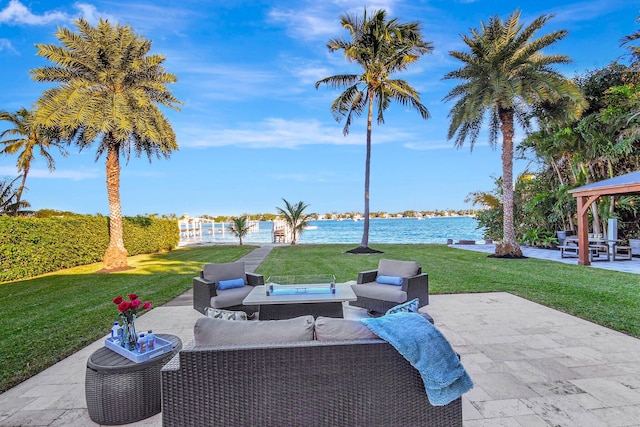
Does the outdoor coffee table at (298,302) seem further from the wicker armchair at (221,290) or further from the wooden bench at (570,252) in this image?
the wooden bench at (570,252)

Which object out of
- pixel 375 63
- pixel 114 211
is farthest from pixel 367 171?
pixel 114 211

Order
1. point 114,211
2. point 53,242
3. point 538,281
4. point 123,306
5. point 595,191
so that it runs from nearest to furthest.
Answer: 1. point 123,306
2. point 538,281
3. point 595,191
4. point 53,242
5. point 114,211

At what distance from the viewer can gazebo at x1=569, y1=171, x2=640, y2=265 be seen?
8.02m

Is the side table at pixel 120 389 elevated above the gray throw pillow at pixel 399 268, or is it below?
below

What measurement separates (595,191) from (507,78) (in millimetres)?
4482

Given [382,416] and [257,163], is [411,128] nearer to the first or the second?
[257,163]

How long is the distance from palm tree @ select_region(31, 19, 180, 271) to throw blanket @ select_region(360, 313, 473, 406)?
32.1 feet

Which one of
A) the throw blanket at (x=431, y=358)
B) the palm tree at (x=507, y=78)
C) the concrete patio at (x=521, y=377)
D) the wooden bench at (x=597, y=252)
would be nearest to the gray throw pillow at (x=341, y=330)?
the throw blanket at (x=431, y=358)

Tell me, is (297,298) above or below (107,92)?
below

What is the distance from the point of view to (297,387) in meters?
1.92

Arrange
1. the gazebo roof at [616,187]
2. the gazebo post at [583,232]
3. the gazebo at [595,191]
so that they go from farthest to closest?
the gazebo post at [583,232] → the gazebo at [595,191] → the gazebo roof at [616,187]

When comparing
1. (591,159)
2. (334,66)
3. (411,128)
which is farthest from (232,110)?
(591,159)

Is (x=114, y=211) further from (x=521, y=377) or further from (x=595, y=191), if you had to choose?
(x=595, y=191)

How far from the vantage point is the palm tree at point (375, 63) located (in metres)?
12.9
